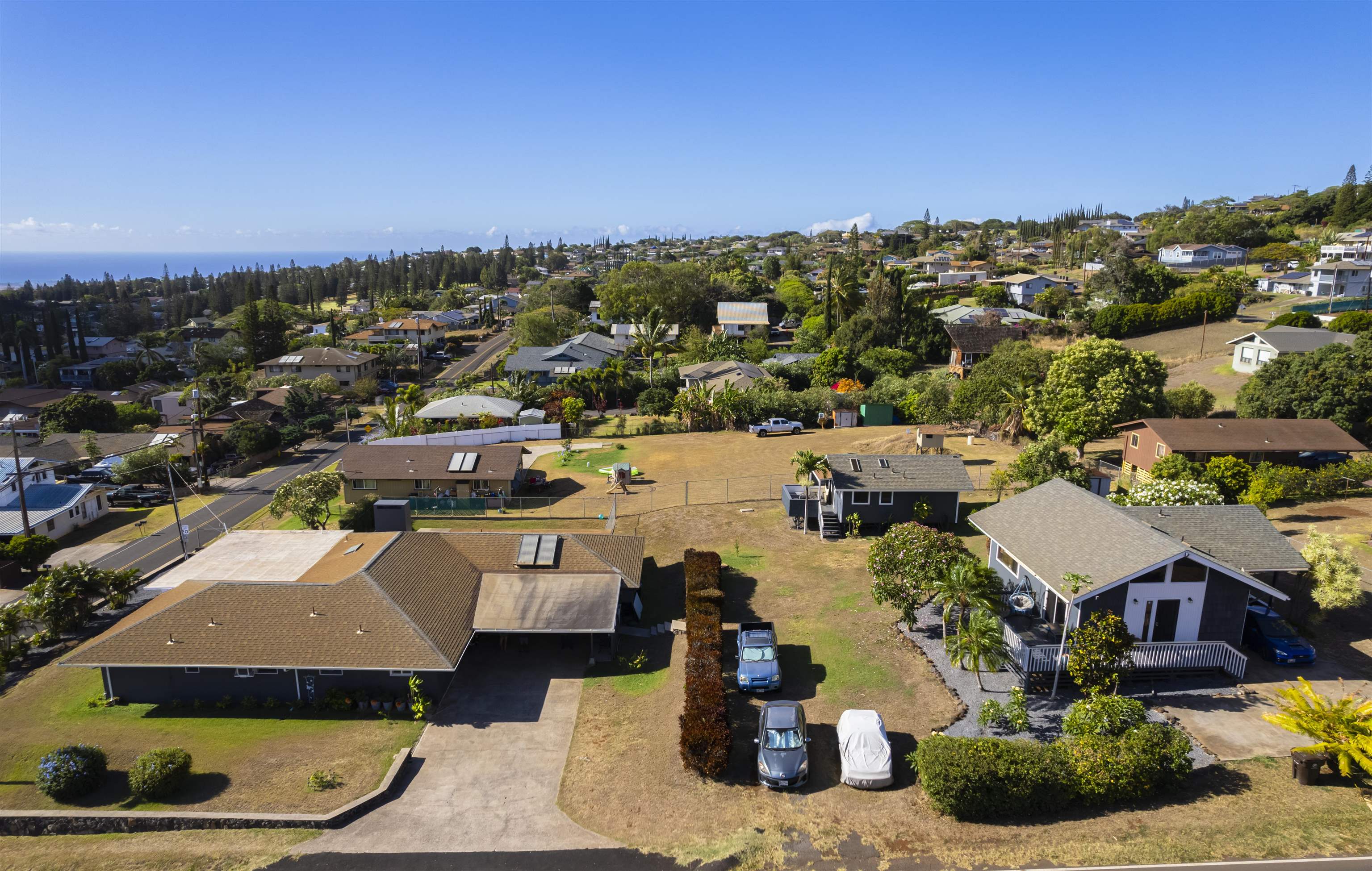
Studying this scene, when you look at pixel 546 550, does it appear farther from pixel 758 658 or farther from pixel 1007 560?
pixel 1007 560

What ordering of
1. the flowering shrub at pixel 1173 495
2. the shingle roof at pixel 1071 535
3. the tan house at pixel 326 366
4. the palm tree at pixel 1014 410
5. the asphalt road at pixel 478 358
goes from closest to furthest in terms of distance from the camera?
the shingle roof at pixel 1071 535 → the flowering shrub at pixel 1173 495 → the palm tree at pixel 1014 410 → the tan house at pixel 326 366 → the asphalt road at pixel 478 358

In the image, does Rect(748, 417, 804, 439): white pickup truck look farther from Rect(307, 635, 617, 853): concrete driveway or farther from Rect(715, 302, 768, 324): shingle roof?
Rect(715, 302, 768, 324): shingle roof

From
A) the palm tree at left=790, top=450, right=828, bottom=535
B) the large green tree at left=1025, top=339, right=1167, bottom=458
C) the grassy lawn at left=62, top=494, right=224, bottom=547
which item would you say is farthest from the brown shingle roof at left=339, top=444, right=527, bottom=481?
the large green tree at left=1025, top=339, right=1167, bottom=458

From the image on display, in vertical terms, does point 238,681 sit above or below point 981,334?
below

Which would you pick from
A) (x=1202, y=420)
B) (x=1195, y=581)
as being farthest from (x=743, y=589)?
(x=1202, y=420)

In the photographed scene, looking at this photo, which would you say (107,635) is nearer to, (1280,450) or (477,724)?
(477,724)

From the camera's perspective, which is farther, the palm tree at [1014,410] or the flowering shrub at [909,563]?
the palm tree at [1014,410]

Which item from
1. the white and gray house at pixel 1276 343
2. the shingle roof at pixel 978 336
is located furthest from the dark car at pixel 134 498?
the white and gray house at pixel 1276 343

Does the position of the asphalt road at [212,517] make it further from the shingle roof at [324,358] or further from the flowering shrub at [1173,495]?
the flowering shrub at [1173,495]
